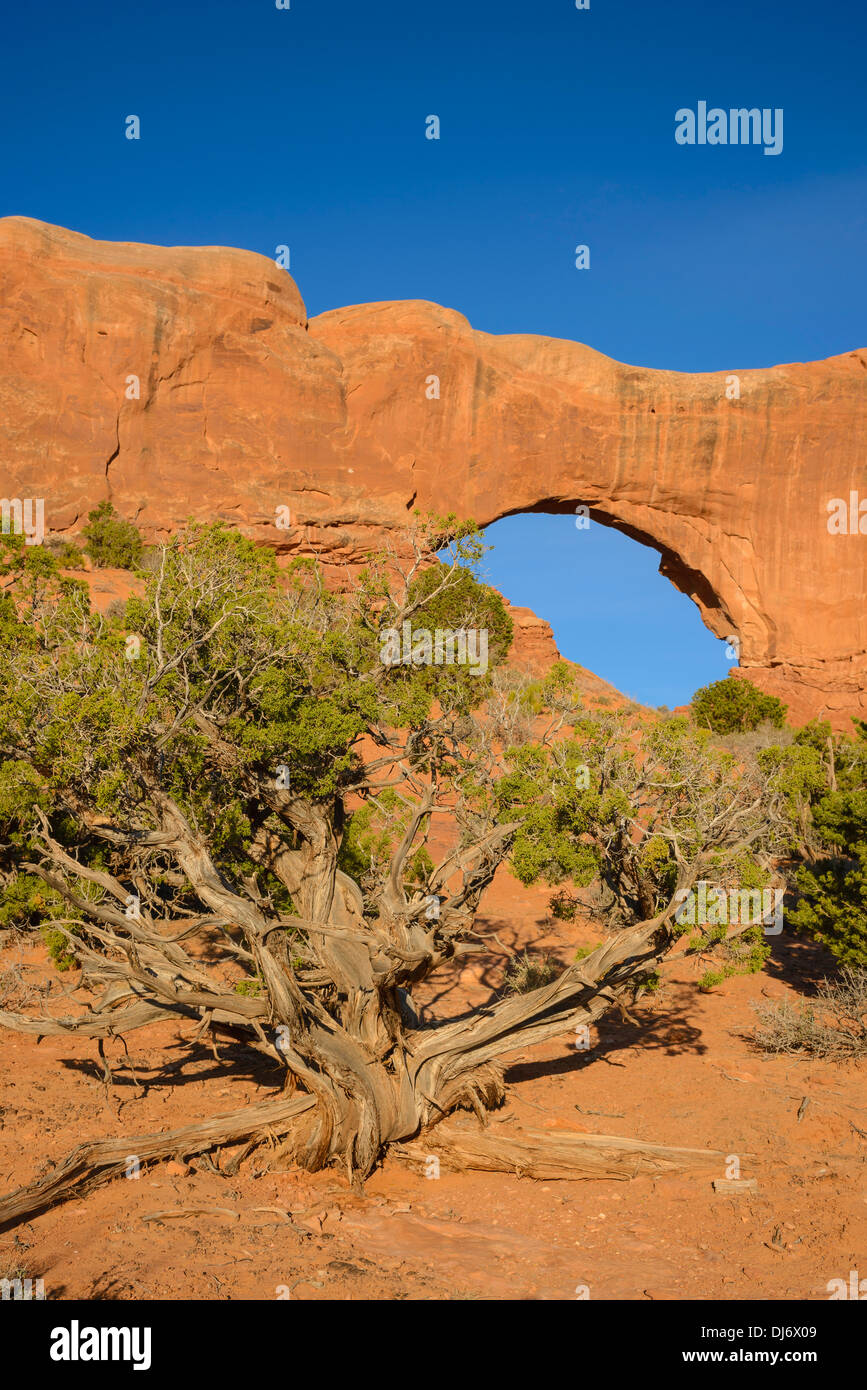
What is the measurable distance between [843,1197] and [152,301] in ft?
110

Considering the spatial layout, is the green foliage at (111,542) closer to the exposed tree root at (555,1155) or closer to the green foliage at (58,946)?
the green foliage at (58,946)

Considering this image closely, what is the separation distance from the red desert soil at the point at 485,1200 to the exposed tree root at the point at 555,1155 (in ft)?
0.37

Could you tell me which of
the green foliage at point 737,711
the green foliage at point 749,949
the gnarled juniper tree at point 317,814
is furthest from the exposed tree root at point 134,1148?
the green foliage at point 737,711

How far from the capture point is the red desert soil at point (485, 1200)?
18.2 feet

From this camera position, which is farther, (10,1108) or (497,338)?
(497,338)

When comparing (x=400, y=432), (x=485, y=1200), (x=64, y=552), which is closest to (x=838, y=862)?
(x=485, y=1200)

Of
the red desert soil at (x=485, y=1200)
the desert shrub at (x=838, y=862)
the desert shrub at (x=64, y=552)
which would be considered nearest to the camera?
the red desert soil at (x=485, y=1200)

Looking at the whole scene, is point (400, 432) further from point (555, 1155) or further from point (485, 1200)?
point (485, 1200)

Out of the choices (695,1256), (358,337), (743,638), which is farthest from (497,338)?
(695,1256)

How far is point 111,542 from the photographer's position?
97.4 feet

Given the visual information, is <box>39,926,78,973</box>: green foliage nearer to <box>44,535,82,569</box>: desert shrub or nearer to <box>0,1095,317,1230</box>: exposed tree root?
<box>0,1095,317,1230</box>: exposed tree root

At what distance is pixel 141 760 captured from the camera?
7.19 meters

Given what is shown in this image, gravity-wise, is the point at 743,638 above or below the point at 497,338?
below
